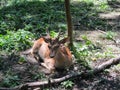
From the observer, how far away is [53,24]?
35.4ft

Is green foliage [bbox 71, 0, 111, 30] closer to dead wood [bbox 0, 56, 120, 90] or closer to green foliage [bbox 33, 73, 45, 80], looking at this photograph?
dead wood [bbox 0, 56, 120, 90]

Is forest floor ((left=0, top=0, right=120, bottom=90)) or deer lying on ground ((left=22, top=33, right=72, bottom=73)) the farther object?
deer lying on ground ((left=22, top=33, right=72, bottom=73))

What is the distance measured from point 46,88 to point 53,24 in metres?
4.41

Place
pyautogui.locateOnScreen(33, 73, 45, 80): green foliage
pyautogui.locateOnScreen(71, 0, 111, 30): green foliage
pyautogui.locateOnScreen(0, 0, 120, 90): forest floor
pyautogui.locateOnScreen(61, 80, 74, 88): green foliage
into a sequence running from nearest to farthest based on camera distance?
1. pyautogui.locateOnScreen(61, 80, 74, 88): green foliage
2. pyautogui.locateOnScreen(0, 0, 120, 90): forest floor
3. pyautogui.locateOnScreen(33, 73, 45, 80): green foliage
4. pyautogui.locateOnScreen(71, 0, 111, 30): green foliage

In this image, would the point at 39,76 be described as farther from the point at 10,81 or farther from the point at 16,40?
the point at 16,40

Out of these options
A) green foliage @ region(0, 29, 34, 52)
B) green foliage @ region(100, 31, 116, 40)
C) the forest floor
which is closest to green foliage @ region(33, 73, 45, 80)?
the forest floor

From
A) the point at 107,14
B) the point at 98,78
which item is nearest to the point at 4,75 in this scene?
the point at 98,78

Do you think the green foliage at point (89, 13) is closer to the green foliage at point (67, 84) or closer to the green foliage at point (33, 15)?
the green foliage at point (33, 15)

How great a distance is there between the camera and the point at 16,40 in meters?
8.93

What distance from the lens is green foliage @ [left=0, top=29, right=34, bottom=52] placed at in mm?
8609

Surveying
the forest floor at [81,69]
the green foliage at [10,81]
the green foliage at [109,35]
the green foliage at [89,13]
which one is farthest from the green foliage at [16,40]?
the green foliage at [89,13]

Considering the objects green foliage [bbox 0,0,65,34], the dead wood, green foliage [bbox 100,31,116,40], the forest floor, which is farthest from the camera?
green foliage [bbox 0,0,65,34]

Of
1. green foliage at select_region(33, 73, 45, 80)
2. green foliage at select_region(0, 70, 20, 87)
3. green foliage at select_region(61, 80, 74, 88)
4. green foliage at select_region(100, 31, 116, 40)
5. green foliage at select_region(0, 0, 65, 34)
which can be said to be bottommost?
green foliage at select_region(61, 80, 74, 88)

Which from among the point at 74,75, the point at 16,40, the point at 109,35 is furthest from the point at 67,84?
the point at 109,35
